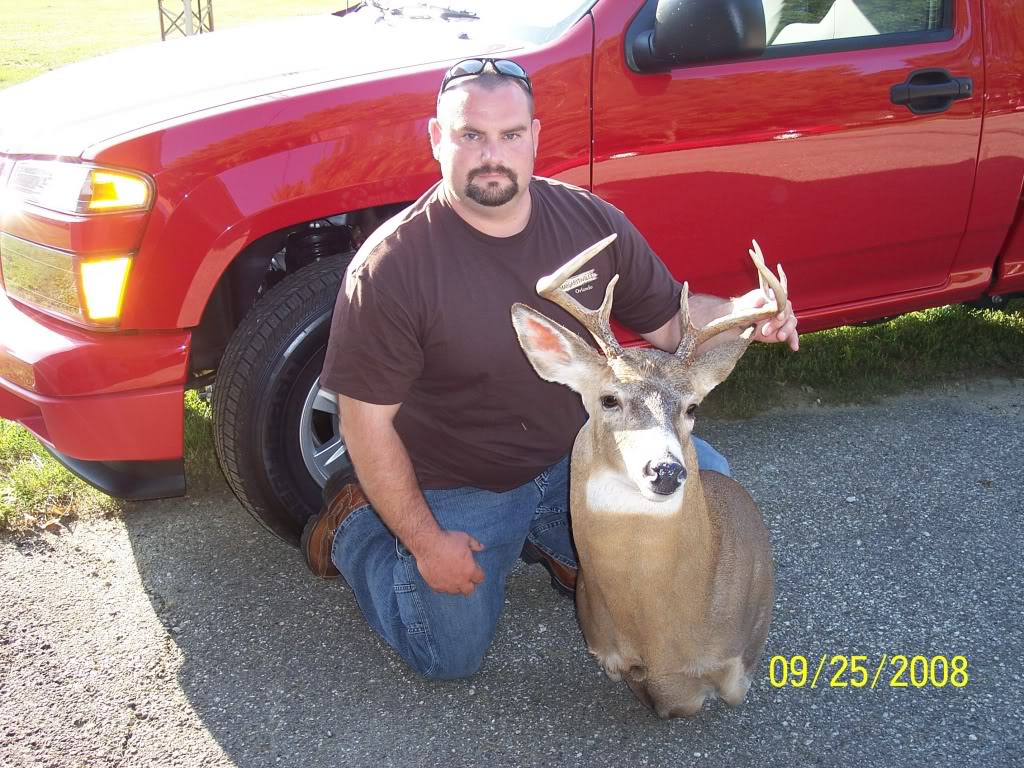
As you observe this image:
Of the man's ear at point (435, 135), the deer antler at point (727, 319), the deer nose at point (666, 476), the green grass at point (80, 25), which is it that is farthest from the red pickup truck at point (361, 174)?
the green grass at point (80, 25)

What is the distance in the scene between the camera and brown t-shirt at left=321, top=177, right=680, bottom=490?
9.82 ft

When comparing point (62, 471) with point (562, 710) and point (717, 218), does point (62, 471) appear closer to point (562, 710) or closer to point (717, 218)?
point (562, 710)

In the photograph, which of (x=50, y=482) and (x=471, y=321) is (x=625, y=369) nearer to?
(x=471, y=321)

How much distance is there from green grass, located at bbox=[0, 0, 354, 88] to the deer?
10.5 metres

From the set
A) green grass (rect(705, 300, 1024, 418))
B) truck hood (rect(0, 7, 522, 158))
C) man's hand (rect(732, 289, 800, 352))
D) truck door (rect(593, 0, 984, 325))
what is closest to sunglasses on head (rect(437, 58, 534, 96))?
truck hood (rect(0, 7, 522, 158))

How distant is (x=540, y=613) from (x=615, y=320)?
1.04 meters

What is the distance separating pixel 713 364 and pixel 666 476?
48 centimetres

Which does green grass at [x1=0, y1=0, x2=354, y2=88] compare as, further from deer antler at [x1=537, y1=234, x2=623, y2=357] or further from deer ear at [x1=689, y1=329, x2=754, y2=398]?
deer ear at [x1=689, y1=329, x2=754, y2=398]

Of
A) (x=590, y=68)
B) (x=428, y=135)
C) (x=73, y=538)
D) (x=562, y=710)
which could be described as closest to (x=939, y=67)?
(x=590, y=68)

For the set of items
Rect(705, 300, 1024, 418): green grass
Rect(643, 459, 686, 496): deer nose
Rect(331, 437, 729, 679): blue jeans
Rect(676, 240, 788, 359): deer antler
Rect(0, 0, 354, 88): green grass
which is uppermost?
Rect(676, 240, 788, 359): deer antler

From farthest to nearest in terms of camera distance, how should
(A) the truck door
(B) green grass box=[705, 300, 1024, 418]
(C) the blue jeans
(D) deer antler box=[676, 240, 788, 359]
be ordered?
(B) green grass box=[705, 300, 1024, 418] < (A) the truck door < (C) the blue jeans < (D) deer antler box=[676, 240, 788, 359]

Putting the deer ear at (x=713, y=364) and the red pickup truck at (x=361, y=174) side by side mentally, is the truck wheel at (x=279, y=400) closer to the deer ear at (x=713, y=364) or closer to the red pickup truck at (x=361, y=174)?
the red pickup truck at (x=361, y=174)

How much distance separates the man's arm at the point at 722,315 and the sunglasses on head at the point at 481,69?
0.88 m

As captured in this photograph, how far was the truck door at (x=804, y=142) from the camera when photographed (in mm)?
3676
